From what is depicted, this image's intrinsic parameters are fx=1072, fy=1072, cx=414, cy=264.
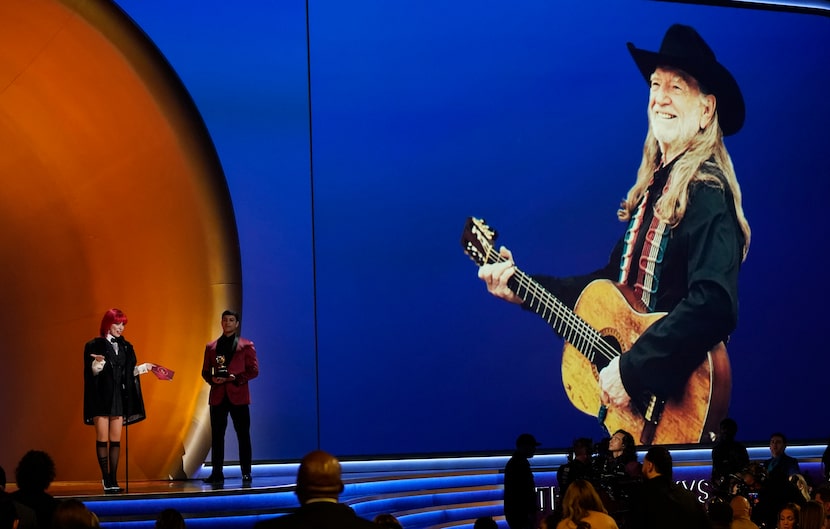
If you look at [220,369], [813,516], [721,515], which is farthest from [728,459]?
[220,369]

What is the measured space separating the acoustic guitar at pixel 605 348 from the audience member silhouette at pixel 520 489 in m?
3.97

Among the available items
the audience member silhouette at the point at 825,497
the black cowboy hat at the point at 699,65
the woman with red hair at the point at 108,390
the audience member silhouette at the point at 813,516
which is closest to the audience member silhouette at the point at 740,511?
the audience member silhouette at the point at 813,516

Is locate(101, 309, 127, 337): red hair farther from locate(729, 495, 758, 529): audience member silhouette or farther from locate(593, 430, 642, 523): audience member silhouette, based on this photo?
locate(729, 495, 758, 529): audience member silhouette

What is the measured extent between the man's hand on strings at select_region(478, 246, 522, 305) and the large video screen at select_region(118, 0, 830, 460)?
98 millimetres

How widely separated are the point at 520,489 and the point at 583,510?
245cm

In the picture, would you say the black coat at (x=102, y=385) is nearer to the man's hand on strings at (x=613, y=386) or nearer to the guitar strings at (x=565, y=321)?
the guitar strings at (x=565, y=321)

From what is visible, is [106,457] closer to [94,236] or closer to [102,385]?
[102,385]

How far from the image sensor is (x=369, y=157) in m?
10.3

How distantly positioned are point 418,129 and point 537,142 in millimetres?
1291

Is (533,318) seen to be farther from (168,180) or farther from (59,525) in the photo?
(59,525)

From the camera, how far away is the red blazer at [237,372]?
7922 mm

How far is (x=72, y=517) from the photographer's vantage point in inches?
132

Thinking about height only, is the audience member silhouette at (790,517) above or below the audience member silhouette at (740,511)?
below

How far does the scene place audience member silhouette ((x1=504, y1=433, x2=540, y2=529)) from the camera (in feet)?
22.7
